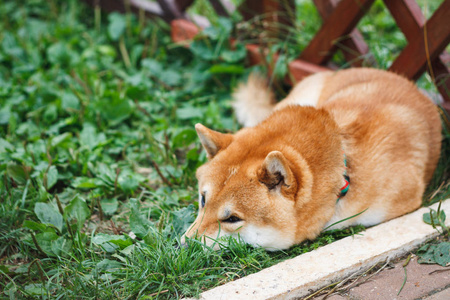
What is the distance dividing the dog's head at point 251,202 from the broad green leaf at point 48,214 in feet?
3.17

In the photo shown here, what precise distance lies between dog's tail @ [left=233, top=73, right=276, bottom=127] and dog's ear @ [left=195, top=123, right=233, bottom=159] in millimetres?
1321

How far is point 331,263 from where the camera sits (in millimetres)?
2588

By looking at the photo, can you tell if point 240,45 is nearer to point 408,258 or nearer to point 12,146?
point 12,146

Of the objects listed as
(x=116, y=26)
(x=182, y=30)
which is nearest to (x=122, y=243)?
(x=182, y=30)

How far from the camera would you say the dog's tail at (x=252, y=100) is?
4.34 m

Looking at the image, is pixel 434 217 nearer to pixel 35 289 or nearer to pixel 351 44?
pixel 351 44

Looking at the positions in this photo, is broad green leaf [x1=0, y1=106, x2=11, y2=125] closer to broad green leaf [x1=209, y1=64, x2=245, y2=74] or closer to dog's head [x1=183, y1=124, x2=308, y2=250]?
broad green leaf [x1=209, y1=64, x2=245, y2=74]

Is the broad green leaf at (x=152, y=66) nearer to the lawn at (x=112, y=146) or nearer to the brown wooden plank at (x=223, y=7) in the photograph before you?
the lawn at (x=112, y=146)

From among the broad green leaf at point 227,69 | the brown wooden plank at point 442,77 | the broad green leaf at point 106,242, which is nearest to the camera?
the broad green leaf at point 106,242

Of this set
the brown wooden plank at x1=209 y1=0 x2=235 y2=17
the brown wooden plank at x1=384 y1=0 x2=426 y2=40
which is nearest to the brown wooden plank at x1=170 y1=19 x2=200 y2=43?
the brown wooden plank at x1=209 y1=0 x2=235 y2=17

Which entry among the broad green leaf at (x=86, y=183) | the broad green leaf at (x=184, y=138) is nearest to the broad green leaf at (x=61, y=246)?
the broad green leaf at (x=86, y=183)

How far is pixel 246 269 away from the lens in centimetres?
265

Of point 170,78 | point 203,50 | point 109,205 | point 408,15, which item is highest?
point 408,15

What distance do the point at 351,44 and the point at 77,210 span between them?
3.01 metres
